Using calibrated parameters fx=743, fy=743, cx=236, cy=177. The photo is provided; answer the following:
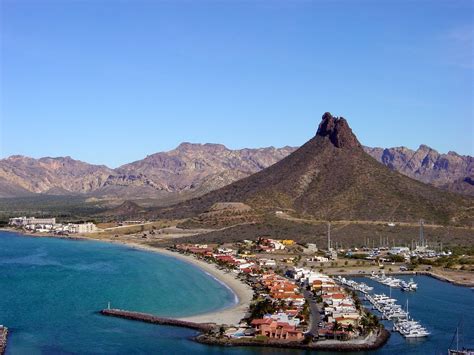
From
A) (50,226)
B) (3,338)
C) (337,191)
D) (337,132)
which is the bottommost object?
(3,338)

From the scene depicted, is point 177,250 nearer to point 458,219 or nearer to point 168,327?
point 458,219

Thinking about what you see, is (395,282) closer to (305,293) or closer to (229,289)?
(305,293)

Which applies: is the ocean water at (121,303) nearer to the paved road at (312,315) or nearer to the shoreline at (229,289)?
the shoreline at (229,289)

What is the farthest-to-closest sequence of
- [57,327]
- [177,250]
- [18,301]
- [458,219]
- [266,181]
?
1. [266,181]
2. [458,219]
3. [177,250]
4. [18,301]
5. [57,327]

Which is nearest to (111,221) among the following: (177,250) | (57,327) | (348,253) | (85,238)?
(85,238)

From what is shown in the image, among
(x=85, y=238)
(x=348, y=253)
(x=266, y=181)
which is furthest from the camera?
(x=266, y=181)

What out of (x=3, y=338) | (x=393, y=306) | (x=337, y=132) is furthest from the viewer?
(x=337, y=132)

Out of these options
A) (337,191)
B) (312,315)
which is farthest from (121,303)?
(337,191)
